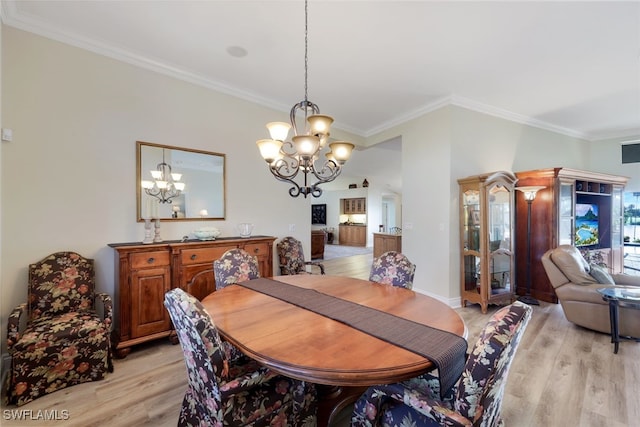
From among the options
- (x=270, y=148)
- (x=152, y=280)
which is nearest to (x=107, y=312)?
(x=152, y=280)

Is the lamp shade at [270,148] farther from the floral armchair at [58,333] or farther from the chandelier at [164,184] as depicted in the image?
the floral armchair at [58,333]

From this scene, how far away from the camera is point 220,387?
4.16ft

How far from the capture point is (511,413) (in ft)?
6.24

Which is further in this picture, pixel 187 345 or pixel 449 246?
pixel 449 246

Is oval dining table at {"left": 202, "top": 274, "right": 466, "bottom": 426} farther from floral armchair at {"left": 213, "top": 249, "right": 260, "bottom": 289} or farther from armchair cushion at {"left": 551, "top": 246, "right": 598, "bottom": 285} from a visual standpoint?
armchair cushion at {"left": 551, "top": 246, "right": 598, "bottom": 285}

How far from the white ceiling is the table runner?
2.28m

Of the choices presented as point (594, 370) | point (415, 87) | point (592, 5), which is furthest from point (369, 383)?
point (415, 87)

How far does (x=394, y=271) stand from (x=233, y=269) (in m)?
1.44

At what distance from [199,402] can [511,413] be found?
6.67ft

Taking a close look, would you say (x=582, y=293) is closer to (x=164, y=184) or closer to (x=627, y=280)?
(x=627, y=280)

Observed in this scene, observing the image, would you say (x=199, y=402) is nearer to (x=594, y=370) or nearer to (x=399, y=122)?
(x=594, y=370)

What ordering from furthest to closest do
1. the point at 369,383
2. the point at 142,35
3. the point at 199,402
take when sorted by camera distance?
the point at 142,35 → the point at 199,402 → the point at 369,383

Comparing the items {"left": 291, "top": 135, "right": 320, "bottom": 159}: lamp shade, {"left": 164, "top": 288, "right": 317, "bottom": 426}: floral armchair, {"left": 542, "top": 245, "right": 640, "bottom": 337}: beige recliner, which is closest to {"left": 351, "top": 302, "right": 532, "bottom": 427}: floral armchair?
{"left": 164, "top": 288, "right": 317, "bottom": 426}: floral armchair

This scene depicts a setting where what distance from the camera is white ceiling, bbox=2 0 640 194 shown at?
90.5 inches
